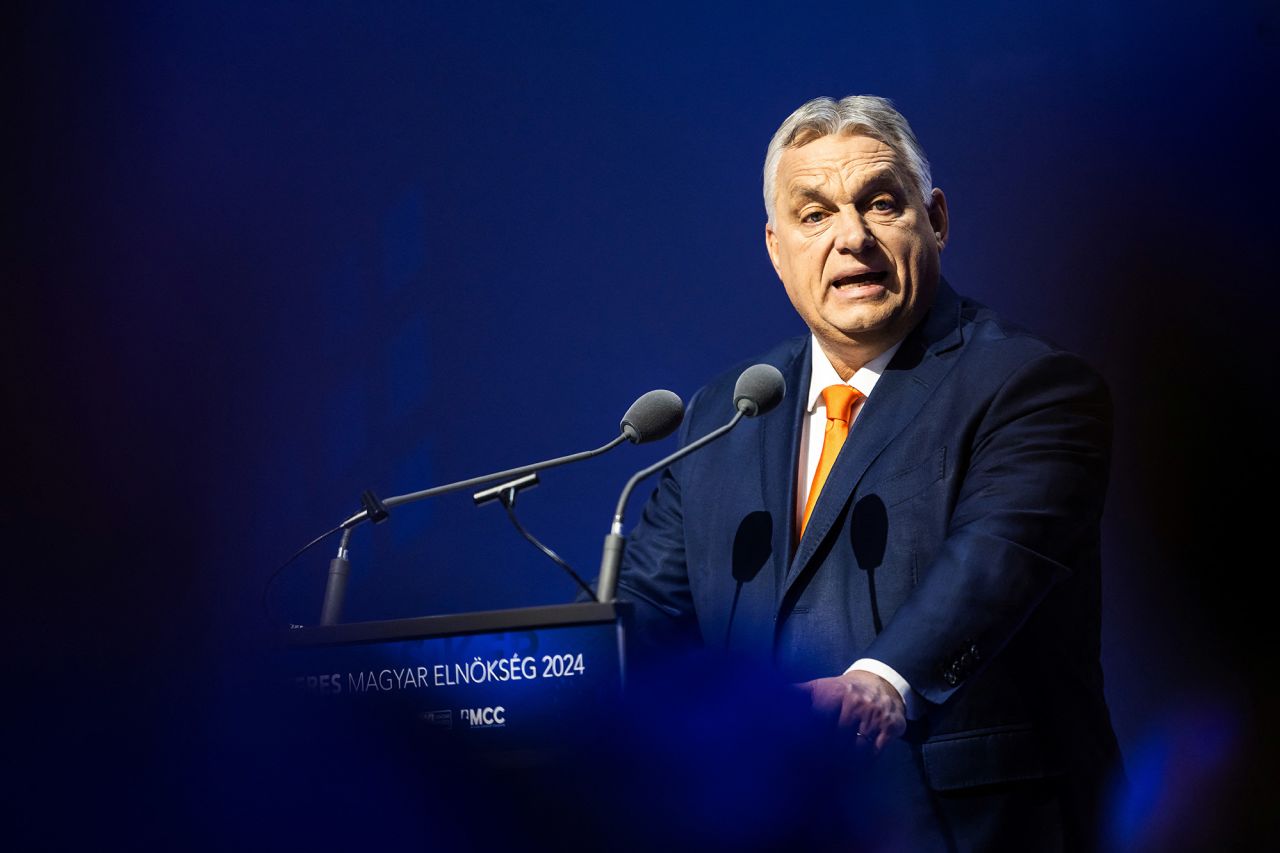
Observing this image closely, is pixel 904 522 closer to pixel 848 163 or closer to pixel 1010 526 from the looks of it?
pixel 1010 526

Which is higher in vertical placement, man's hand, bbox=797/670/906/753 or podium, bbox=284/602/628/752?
podium, bbox=284/602/628/752

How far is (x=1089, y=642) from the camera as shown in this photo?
2.11 meters

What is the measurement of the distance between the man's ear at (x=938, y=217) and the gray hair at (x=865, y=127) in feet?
0.08

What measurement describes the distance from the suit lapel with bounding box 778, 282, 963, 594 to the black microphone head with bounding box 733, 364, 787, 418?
290 mm


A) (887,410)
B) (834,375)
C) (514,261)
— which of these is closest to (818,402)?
(834,375)

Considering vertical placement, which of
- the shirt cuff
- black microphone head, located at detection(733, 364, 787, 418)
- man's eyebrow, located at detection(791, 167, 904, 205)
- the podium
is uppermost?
man's eyebrow, located at detection(791, 167, 904, 205)

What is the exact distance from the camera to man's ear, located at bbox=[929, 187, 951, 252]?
8.27 ft

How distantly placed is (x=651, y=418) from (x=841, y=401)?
0.62 metres

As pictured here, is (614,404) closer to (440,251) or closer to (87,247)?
(440,251)

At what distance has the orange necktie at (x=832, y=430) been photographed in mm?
2285

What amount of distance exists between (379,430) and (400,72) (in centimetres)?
95

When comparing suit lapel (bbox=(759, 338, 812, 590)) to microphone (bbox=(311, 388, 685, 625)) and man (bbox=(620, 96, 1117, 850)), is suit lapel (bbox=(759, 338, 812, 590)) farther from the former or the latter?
microphone (bbox=(311, 388, 685, 625))

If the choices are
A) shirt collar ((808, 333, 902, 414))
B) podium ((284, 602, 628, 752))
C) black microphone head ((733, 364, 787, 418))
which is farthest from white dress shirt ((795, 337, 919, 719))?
podium ((284, 602, 628, 752))

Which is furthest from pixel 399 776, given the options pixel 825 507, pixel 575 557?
pixel 575 557
